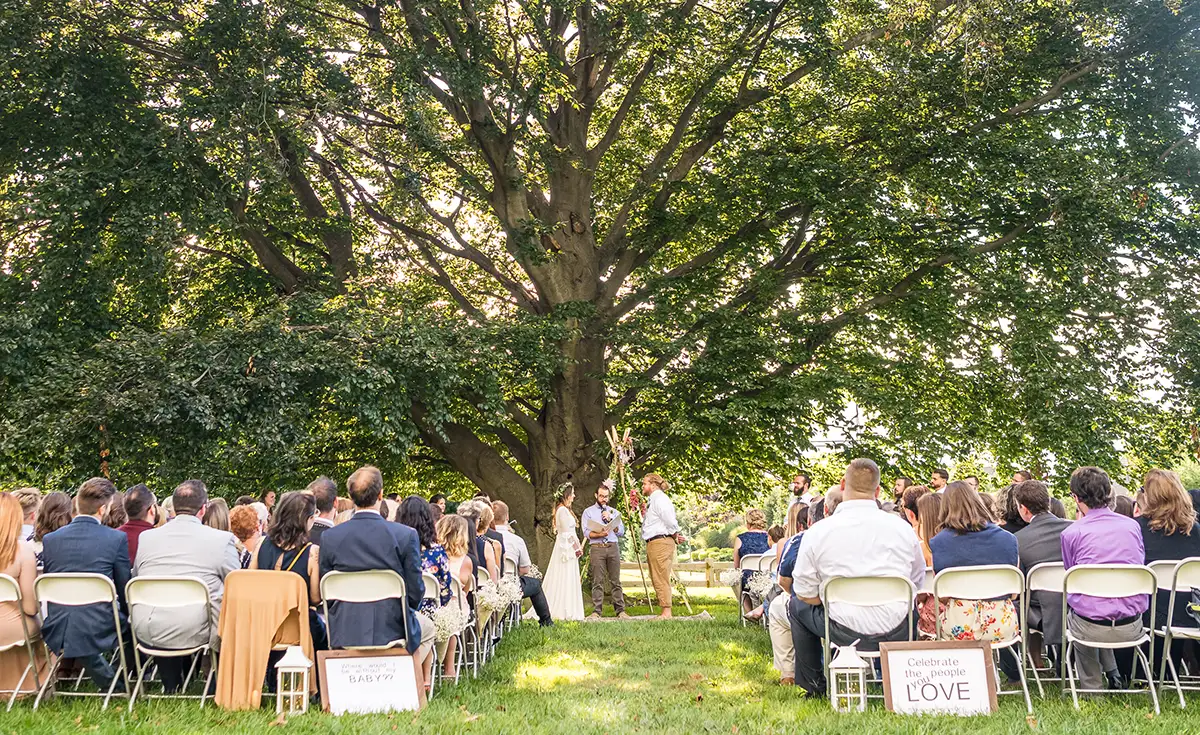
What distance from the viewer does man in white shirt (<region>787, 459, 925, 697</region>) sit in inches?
255

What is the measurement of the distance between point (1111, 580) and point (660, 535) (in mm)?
7250

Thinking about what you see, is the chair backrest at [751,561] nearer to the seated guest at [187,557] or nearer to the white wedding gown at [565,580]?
the white wedding gown at [565,580]

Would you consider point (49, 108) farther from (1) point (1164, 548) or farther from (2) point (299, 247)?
(1) point (1164, 548)

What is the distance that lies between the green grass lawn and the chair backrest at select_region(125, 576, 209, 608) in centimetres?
64

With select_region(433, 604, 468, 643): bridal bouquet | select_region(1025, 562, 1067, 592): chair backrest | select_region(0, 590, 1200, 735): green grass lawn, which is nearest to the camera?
select_region(0, 590, 1200, 735): green grass lawn

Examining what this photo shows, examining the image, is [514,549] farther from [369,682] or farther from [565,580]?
[369,682]

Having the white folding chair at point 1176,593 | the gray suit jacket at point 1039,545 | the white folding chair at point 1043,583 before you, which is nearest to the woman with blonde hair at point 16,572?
the white folding chair at point 1043,583

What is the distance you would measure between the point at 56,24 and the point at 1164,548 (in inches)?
531

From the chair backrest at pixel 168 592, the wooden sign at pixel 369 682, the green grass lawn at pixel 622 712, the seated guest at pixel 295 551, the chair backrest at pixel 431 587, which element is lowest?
the green grass lawn at pixel 622 712

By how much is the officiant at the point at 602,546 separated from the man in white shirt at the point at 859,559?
6.89 meters

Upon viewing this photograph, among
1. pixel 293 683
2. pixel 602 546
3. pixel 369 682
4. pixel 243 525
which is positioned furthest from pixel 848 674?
pixel 602 546

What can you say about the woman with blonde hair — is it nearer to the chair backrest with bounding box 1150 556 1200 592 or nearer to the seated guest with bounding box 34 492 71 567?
the seated guest with bounding box 34 492 71 567

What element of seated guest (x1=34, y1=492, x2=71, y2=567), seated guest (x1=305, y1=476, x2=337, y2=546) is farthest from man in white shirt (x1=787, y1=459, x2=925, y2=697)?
seated guest (x1=34, y1=492, x2=71, y2=567)

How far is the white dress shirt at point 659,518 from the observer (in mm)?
13102
